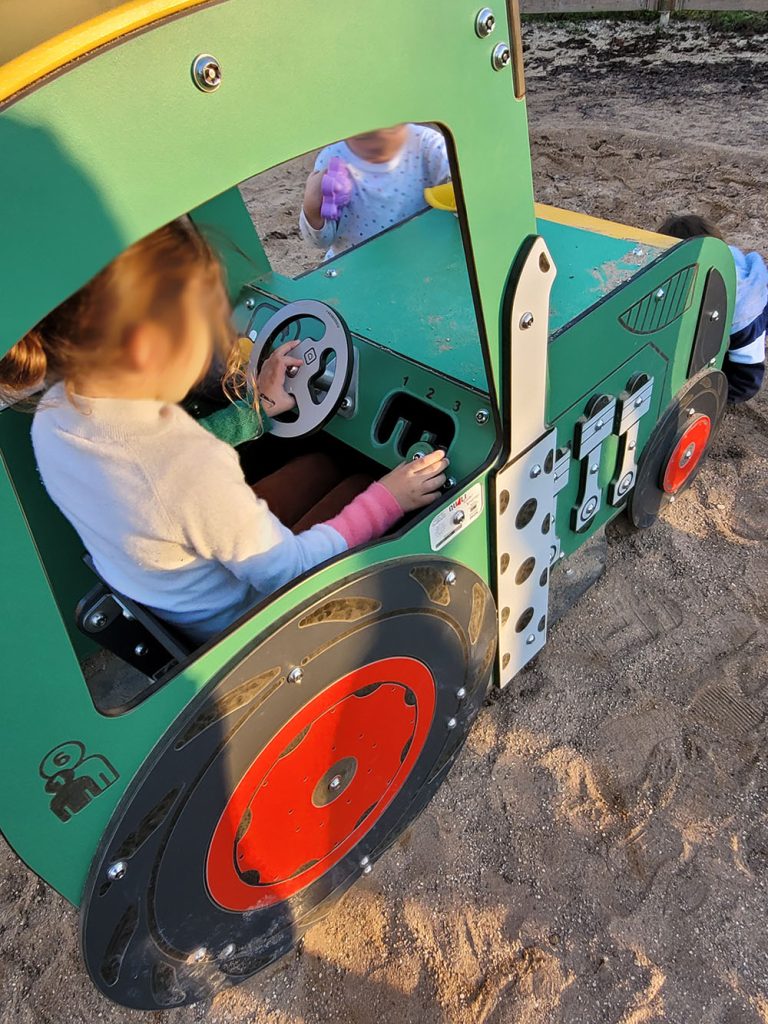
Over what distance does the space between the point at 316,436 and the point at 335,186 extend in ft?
2.12

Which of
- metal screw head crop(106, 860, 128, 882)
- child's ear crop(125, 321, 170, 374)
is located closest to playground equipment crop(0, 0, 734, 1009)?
metal screw head crop(106, 860, 128, 882)

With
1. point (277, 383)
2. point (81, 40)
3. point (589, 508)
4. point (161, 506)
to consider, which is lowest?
point (589, 508)

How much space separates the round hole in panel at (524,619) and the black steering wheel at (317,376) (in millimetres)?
456

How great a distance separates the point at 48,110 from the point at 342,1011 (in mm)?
1112

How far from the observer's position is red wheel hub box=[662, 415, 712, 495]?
1478mm

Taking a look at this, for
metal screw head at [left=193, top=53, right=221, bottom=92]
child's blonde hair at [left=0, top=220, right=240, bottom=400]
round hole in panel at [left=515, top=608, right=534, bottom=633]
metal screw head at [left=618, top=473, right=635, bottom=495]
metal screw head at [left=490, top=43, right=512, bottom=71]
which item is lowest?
round hole in panel at [left=515, top=608, right=534, bottom=633]

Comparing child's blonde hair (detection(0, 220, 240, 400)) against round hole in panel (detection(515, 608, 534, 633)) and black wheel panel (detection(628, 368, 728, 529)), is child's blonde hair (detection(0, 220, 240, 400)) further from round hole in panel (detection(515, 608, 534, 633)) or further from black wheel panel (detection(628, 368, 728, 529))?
black wheel panel (detection(628, 368, 728, 529))

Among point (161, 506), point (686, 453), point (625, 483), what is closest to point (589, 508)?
point (625, 483)

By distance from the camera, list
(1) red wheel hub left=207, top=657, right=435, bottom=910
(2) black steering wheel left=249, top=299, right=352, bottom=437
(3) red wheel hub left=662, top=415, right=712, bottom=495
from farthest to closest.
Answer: (3) red wheel hub left=662, top=415, right=712, bottom=495, (2) black steering wheel left=249, top=299, right=352, bottom=437, (1) red wheel hub left=207, top=657, right=435, bottom=910

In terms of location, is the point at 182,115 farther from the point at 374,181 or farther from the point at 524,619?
the point at 374,181

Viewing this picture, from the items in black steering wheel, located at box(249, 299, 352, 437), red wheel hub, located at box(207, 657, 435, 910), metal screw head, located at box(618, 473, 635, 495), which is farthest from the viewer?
metal screw head, located at box(618, 473, 635, 495)

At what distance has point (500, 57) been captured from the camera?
66 cm

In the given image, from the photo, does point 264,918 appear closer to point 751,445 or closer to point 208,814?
point 208,814

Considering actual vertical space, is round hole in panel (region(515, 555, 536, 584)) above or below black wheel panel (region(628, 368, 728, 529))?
above
